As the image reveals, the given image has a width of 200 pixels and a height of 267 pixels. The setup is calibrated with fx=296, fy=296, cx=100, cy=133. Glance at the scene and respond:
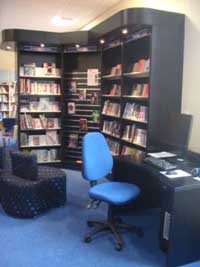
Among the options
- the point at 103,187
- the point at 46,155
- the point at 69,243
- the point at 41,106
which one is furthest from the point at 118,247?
the point at 41,106

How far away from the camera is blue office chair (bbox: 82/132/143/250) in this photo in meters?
2.81

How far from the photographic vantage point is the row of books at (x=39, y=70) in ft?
18.2

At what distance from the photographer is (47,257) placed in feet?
8.68

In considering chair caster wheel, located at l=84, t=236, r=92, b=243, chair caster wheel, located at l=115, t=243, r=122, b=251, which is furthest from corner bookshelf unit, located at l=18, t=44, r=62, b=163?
chair caster wheel, located at l=115, t=243, r=122, b=251

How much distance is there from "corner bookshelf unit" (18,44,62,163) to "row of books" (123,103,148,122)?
5.77 feet

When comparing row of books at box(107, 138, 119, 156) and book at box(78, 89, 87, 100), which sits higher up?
book at box(78, 89, 87, 100)

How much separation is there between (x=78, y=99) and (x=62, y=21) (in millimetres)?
1934

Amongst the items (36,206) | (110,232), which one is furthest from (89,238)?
(36,206)

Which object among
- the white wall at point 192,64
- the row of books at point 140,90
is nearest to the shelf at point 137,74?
the row of books at point 140,90

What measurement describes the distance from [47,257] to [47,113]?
358cm

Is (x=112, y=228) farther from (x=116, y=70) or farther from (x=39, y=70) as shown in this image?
(x=39, y=70)

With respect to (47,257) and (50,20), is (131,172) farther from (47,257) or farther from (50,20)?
(50,20)

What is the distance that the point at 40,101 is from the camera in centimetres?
→ 573

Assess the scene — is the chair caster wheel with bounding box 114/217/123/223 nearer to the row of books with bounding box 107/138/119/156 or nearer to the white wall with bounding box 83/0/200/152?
the white wall with bounding box 83/0/200/152
